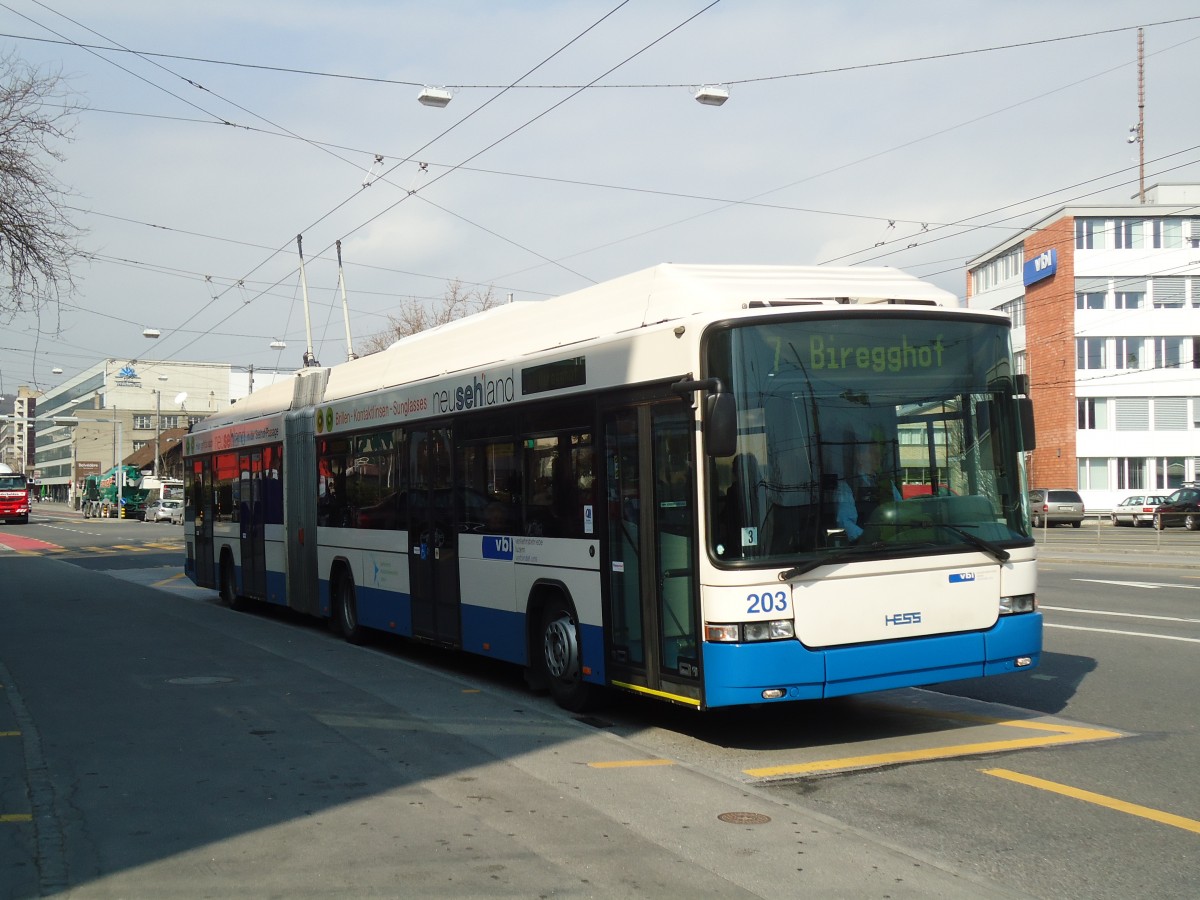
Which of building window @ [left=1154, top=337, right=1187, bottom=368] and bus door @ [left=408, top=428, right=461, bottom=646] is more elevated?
building window @ [left=1154, top=337, right=1187, bottom=368]

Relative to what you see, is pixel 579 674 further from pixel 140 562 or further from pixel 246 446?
pixel 140 562

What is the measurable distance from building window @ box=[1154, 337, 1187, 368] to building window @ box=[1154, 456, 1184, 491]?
15.1 feet

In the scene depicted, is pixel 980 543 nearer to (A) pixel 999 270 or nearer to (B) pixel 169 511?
(A) pixel 999 270

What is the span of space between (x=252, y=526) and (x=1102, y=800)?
553 inches

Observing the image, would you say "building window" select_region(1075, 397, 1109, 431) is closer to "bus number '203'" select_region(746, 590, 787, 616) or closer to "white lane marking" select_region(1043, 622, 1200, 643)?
"white lane marking" select_region(1043, 622, 1200, 643)

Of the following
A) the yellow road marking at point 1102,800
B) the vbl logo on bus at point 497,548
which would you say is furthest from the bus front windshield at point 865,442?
the vbl logo on bus at point 497,548

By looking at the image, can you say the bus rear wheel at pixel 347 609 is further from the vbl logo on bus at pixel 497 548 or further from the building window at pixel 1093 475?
the building window at pixel 1093 475

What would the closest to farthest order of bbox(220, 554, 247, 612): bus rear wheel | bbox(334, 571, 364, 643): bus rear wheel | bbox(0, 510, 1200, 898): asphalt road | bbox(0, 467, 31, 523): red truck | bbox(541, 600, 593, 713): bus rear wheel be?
1. bbox(0, 510, 1200, 898): asphalt road
2. bbox(541, 600, 593, 713): bus rear wheel
3. bbox(334, 571, 364, 643): bus rear wheel
4. bbox(220, 554, 247, 612): bus rear wheel
5. bbox(0, 467, 31, 523): red truck

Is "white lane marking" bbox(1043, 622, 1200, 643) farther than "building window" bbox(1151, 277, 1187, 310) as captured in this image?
No

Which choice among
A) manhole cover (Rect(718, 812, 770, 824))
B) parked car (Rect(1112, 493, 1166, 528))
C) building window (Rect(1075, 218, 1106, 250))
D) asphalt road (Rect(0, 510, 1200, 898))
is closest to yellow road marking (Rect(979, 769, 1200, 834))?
asphalt road (Rect(0, 510, 1200, 898))

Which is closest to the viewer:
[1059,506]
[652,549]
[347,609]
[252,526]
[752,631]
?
[752,631]

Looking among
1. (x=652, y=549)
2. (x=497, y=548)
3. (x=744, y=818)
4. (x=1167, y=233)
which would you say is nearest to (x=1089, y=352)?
(x=1167, y=233)

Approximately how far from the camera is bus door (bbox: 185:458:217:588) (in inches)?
808

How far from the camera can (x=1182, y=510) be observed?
45594 mm
